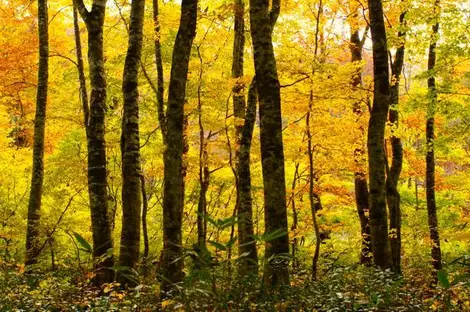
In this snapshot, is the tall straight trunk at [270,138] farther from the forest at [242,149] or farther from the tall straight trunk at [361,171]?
the tall straight trunk at [361,171]

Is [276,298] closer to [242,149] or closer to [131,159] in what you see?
[131,159]

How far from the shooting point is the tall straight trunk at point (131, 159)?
351 inches

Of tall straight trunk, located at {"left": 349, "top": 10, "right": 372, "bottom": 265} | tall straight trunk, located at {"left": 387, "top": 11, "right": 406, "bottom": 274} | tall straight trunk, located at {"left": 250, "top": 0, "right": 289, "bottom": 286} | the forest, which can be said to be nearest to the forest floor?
the forest

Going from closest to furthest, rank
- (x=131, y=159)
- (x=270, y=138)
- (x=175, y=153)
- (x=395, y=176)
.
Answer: (x=270, y=138) < (x=175, y=153) < (x=131, y=159) < (x=395, y=176)

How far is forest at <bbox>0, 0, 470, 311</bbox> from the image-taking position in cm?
680

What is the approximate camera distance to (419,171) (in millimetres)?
18172

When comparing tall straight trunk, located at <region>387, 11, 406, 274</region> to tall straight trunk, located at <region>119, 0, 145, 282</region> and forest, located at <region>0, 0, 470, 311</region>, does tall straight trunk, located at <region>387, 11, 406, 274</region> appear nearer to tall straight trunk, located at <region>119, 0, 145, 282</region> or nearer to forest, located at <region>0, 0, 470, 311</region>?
forest, located at <region>0, 0, 470, 311</region>

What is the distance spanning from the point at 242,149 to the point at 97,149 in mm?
3722

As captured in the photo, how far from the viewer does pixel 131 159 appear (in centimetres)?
916

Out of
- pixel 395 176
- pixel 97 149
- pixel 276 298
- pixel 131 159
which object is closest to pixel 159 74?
pixel 97 149

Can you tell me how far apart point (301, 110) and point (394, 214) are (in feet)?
14.0

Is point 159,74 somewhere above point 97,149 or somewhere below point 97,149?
above

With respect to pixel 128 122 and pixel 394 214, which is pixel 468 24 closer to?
pixel 394 214

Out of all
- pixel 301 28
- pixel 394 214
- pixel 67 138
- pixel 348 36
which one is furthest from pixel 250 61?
pixel 394 214
